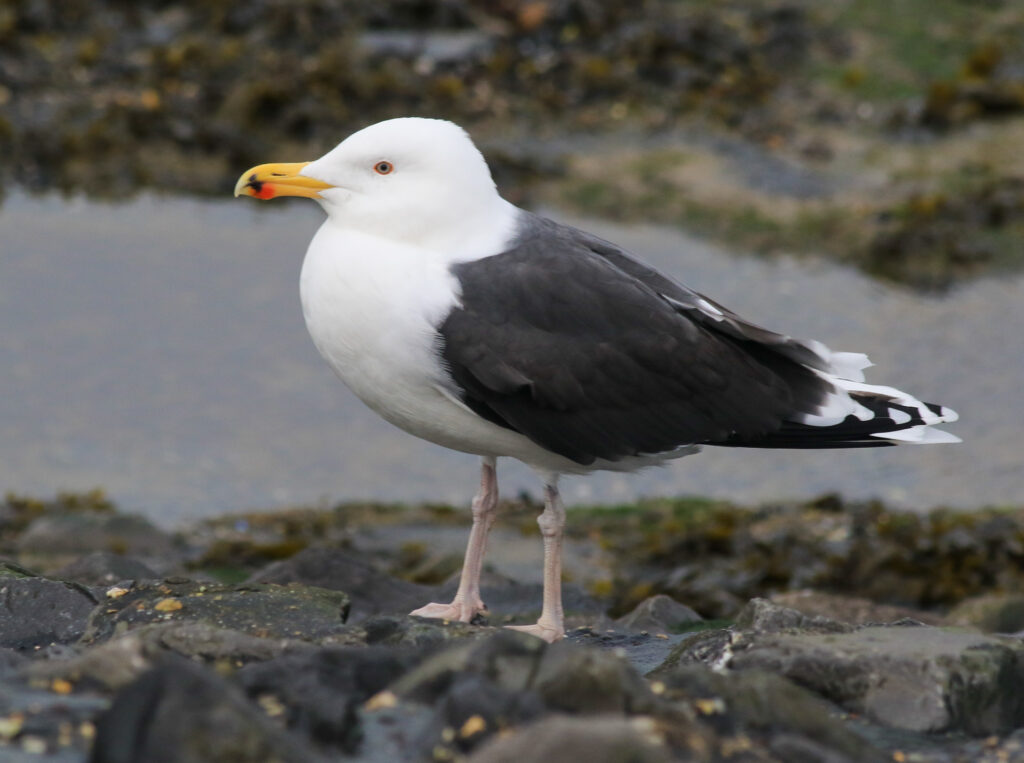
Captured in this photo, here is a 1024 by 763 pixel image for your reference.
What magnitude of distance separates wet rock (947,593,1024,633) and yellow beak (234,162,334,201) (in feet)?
12.5

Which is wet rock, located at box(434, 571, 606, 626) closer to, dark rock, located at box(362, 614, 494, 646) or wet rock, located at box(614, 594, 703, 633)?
wet rock, located at box(614, 594, 703, 633)

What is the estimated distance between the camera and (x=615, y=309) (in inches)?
200

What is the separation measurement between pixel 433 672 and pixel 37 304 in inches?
305

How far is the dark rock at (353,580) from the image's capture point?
6.35 metres

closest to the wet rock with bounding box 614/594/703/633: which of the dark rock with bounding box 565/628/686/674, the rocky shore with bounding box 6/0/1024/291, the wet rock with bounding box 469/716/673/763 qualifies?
the dark rock with bounding box 565/628/686/674

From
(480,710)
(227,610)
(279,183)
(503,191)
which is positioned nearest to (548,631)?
(227,610)

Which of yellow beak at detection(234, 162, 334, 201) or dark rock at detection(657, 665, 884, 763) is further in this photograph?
yellow beak at detection(234, 162, 334, 201)

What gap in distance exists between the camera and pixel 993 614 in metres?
7.09

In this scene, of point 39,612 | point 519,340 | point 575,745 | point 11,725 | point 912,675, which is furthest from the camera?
point 519,340

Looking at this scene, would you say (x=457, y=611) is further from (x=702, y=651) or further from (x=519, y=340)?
(x=702, y=651)

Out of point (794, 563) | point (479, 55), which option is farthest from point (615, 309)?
point (479, 55)

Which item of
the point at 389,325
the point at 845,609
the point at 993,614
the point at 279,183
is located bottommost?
the point at 845,609

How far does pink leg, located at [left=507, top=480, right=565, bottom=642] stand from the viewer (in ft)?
16.9

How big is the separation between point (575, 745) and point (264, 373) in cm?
752
